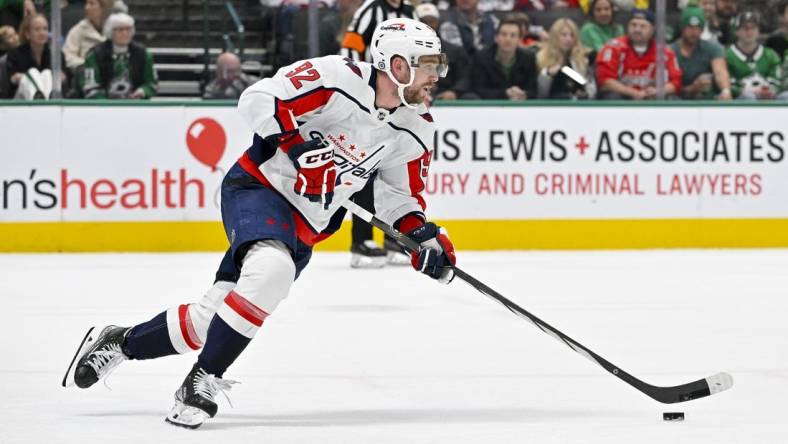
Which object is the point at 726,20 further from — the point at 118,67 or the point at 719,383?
the point at 719,383

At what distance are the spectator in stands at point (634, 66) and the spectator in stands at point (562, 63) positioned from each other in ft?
0.32

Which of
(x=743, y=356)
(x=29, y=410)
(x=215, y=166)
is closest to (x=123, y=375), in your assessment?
(x=29, y=410)

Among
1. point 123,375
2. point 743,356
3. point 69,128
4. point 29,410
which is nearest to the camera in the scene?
point 29,410

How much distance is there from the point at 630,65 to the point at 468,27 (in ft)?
3.28

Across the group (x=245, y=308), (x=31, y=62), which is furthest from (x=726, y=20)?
(x=245, y=308)

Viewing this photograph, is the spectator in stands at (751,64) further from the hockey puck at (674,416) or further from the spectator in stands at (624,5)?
the hockey puck at (674,416)

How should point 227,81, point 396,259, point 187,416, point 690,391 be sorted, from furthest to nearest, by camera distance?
point 227,81, point 396,259, point 690,391, point 187,416

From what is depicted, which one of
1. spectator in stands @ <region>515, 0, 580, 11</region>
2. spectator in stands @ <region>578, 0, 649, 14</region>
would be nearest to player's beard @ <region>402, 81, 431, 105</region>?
spectator in stands @ <region>578, 0, 649, 14</region>

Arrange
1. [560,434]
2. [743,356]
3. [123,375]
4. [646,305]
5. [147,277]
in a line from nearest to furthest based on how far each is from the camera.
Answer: [560,434] < [123,375] < [743,356] < [646,305] < [147,277]

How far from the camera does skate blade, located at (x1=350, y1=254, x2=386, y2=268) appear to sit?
7.84m

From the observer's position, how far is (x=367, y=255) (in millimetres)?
7820

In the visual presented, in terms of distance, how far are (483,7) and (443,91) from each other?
686mm

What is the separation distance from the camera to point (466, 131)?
28.9 ft

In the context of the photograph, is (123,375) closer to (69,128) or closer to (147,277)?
(147,277)
